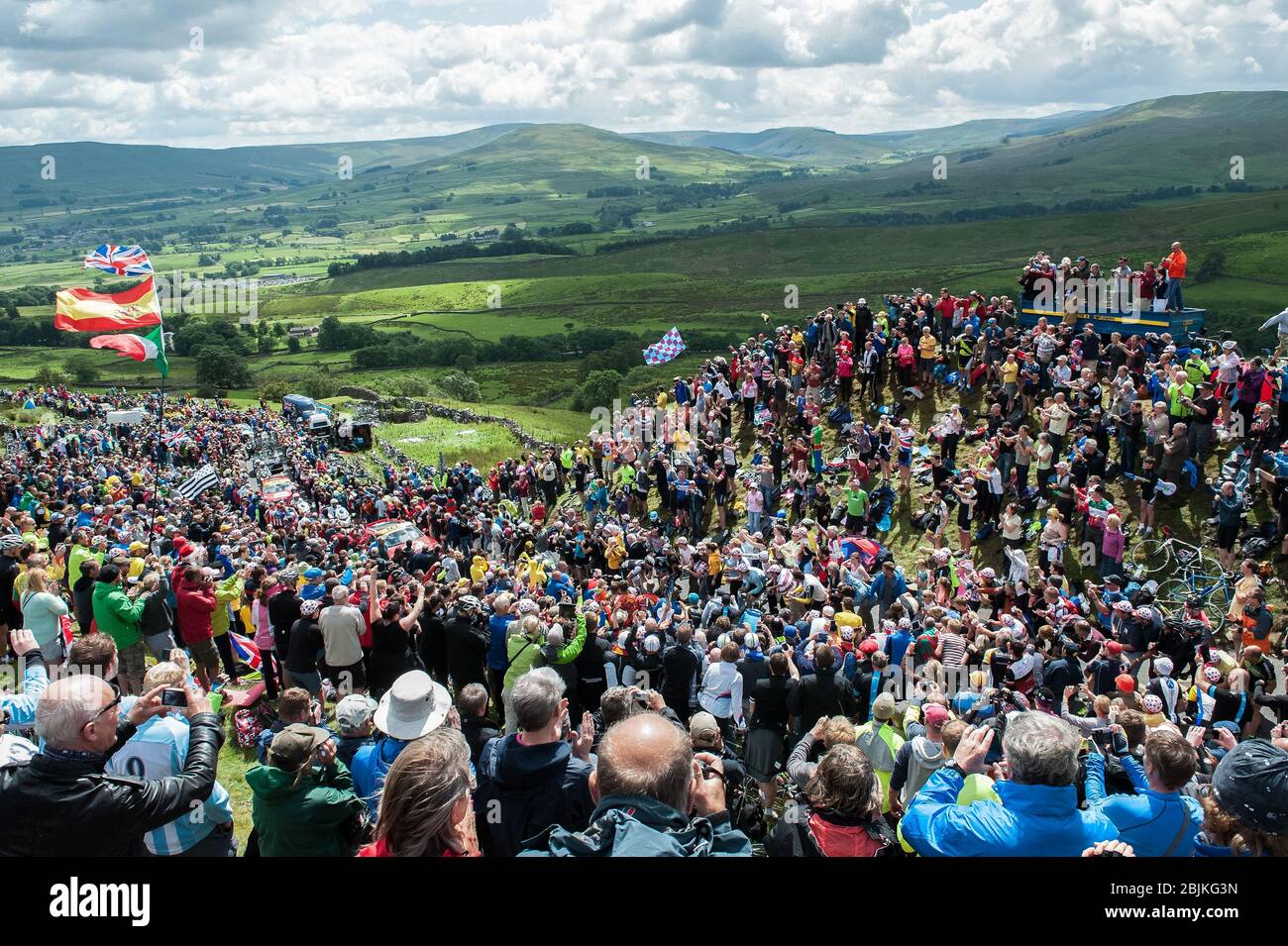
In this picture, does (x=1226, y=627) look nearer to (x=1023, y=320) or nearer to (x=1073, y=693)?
(x=1073, y=693)

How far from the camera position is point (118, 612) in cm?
1030

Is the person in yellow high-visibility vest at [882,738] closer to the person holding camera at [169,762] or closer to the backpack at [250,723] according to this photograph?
the person holding camera at [169,762]

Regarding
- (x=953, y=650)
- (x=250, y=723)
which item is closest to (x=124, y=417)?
(x=250, y=723)

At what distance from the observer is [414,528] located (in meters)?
26.5

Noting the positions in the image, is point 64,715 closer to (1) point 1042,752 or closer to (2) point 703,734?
(2) point 703,734

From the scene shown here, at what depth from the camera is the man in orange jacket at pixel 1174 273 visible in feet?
74.5

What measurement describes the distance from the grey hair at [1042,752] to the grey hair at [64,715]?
4.61 metres

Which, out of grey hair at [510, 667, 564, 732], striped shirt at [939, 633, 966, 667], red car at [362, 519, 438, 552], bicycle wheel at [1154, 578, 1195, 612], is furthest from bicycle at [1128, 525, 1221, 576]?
red car at [362, 519, 438, 552]

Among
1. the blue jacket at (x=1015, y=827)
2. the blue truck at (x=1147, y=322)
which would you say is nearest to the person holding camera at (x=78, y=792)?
the blue jacket at (x=1015, y=827)

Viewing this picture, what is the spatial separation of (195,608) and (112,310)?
1543cm

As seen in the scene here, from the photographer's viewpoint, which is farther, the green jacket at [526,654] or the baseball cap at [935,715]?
the green jacket at [526,654]

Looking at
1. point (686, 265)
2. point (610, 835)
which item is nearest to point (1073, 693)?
point (610, 835)
